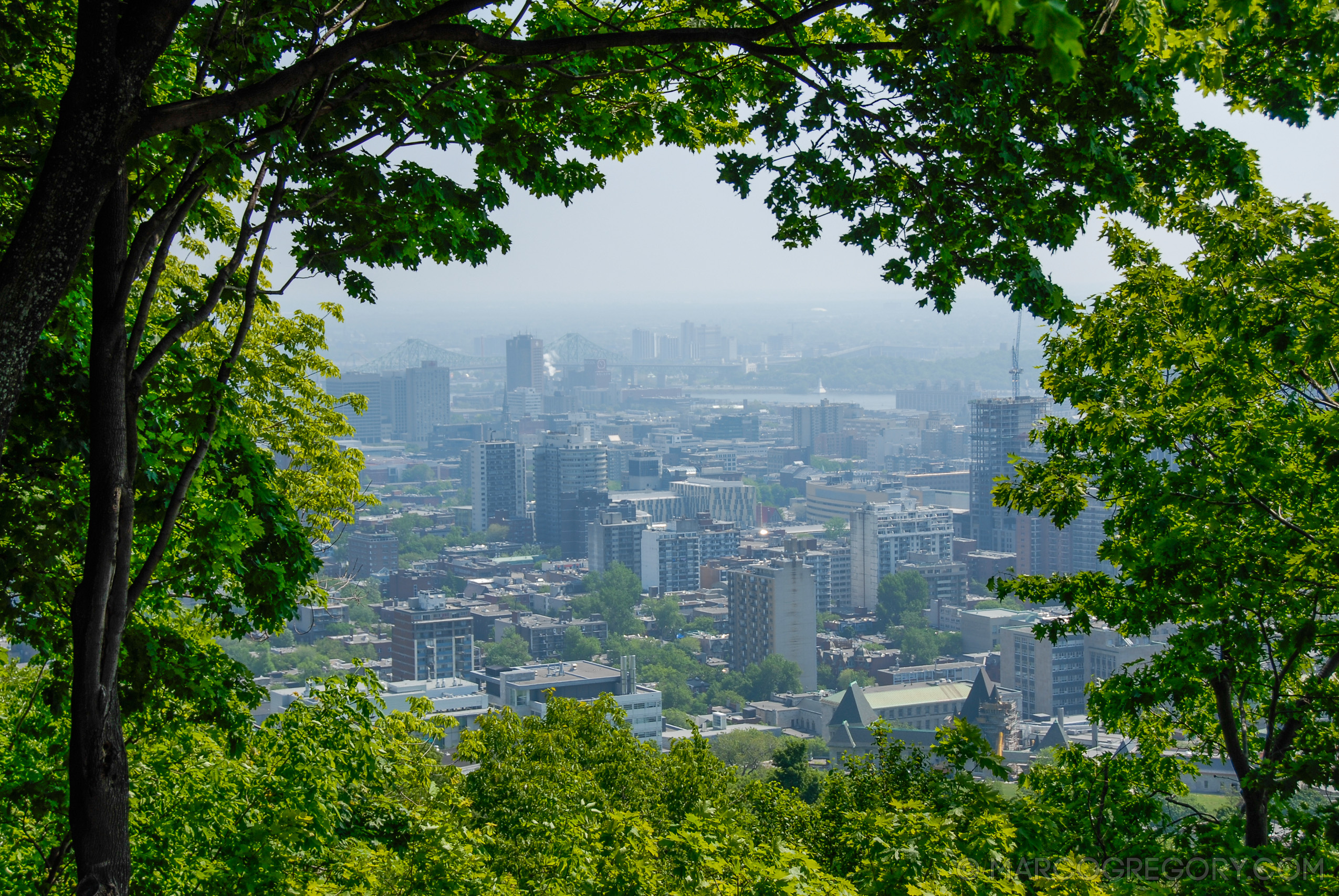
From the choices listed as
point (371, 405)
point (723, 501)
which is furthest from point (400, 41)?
point (371, 405)

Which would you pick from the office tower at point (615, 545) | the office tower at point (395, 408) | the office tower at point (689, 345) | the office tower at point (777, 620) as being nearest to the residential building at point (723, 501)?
the office tower at point (615, 545)

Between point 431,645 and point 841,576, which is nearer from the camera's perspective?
point 431,645

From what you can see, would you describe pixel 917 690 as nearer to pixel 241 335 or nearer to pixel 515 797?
pixel 515 797

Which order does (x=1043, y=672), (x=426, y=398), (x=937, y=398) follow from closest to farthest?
(x=1043, y=672)
(x=426, y=398)
(x=937, y=398)

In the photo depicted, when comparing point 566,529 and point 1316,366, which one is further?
point 566,529

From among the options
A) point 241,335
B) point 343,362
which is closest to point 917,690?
point 241,335

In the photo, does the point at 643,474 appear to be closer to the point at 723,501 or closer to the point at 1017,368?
the point at 723,501

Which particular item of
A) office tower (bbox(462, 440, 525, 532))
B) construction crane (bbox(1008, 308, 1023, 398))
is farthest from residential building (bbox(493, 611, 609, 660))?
office tower (bbox(462, 440, 525, 532))

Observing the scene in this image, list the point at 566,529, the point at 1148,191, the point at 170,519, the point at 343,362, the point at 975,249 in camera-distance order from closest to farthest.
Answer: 1. the point at 170,519
2. the point at 975,249
3. the point at 1148,191
4. the point at 566,529
5. the point at 343,362
